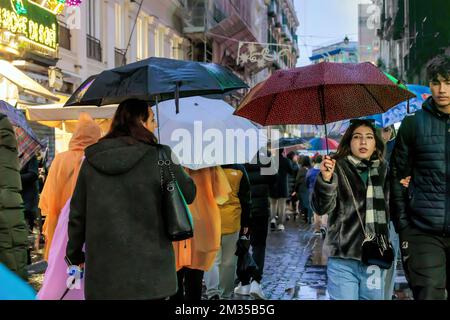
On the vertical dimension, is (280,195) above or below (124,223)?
below

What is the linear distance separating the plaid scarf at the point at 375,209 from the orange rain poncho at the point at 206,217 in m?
1.64

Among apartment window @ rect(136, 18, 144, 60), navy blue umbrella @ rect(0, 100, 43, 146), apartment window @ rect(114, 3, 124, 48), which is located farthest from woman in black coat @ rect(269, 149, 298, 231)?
apartment window @ rect(136, 18, 144, 60)

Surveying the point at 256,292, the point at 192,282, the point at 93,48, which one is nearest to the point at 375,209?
the point at 192,282

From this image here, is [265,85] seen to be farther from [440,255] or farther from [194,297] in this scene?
[194,297]

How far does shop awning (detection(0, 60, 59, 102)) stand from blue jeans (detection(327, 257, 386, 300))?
884 centimetres

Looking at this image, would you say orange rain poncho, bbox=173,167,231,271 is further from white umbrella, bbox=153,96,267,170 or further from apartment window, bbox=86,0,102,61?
apartment window, bbox=86,0,102,61

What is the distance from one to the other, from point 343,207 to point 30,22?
1126cm

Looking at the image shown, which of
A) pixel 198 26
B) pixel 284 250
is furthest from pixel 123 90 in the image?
pixel 198 26

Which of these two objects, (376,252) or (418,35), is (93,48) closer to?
(376,252)

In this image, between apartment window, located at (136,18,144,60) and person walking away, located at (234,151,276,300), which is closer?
person walking away, located at (234,151,276,300)

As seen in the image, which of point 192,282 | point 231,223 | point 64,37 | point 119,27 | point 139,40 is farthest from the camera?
point 139,40

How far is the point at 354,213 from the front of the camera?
4277mm

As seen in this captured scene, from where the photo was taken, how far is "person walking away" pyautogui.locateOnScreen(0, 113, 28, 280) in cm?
377

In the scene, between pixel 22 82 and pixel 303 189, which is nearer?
pixel 22 82
